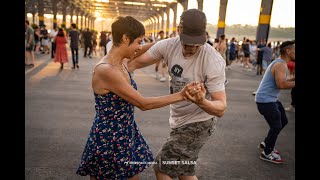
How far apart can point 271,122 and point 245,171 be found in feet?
2.71

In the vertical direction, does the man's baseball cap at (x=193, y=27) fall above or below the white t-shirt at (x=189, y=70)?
above

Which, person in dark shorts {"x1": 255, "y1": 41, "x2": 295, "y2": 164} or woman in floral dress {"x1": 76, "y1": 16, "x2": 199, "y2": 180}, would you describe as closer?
woman in floral dress {"x1": 76, "y1": 16, "x2": 199, "y2": 180}

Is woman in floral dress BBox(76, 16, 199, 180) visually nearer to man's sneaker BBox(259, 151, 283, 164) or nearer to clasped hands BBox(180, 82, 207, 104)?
clasped hands BBox(180, 82, 207, 104)

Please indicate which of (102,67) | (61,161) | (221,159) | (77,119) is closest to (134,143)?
(102,67)

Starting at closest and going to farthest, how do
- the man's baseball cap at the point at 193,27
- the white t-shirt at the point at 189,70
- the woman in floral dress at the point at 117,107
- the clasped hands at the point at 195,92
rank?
1. the clasped hands at the point at 195,92
2. the woman in floral dress at the point at 117,107
3. the man's baseball cap at the point at 193,27
4. the white t-shirt at the point at 189,70

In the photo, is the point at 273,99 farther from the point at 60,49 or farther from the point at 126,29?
the point at 60,49

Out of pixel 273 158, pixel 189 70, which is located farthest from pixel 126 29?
pixel 273 158

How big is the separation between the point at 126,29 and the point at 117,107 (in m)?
0.55

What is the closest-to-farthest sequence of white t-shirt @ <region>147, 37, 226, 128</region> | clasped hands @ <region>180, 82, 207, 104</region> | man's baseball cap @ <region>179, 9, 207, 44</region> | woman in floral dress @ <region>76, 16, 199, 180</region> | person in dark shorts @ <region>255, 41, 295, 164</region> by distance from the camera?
clasped hands @ <region>180, 82, 207, 104</region> < woman in floral dress @ <region>76, 16, 199, 180</region> < man's baseball cap @ <region>179, 9, 207, 44</region> < white t-shirt @ <region>147, 37, 226, 128</region> < person in dark shorts @ <region>255, 41, 295, 164</region>

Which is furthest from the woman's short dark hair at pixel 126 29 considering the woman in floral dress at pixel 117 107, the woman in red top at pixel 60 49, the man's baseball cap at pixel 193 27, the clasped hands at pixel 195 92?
the woman in red top at pixel 60 49

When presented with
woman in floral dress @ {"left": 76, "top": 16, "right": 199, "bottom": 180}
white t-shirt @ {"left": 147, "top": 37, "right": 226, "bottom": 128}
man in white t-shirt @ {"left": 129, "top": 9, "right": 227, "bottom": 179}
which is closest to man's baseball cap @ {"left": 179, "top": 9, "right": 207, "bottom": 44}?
man in white t-shirt @ {"left": 129, "top": 9, "right": 227, "bottom": 179}

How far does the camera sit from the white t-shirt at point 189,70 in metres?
2.41

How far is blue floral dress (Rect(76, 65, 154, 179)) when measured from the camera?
2260mm

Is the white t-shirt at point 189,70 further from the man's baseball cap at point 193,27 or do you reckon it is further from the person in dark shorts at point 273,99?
the person in dark shorts at point 273,99
